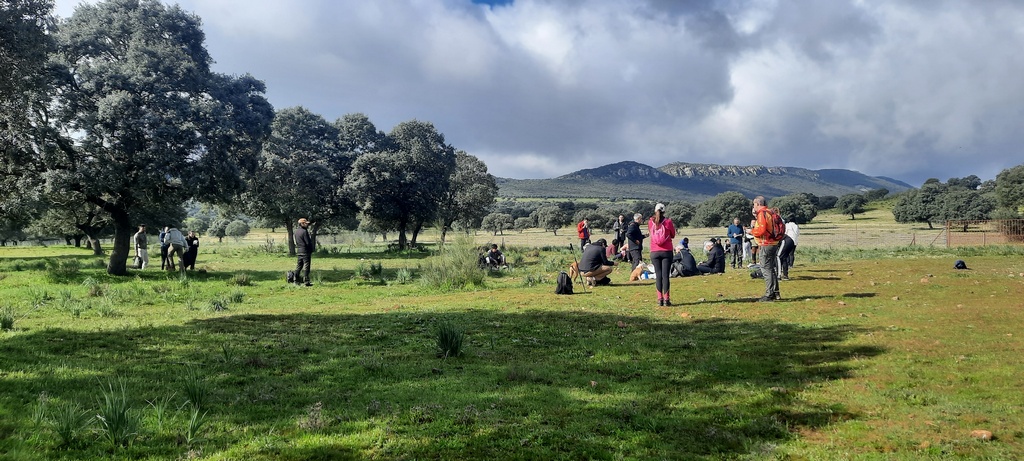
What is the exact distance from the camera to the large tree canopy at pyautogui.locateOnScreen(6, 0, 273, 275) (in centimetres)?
1739

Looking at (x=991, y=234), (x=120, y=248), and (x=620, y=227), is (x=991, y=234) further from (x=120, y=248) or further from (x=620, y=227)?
(x=120, y=248)

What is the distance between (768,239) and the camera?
1098 centimetres

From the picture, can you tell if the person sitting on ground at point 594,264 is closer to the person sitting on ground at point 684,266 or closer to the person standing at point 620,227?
the person sitting on ground at point 684,266

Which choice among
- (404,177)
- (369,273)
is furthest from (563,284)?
(404,177)

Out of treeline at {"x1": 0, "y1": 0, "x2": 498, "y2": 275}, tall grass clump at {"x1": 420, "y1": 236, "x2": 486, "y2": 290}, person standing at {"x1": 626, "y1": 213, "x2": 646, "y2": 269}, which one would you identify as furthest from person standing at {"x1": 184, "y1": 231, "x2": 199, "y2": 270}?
person standing at {"x1": 626, "y1": 213, "x2": 646, "y2": 269}

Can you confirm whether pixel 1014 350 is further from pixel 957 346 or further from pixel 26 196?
pixel 26 196

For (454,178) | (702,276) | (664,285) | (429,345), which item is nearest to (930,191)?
(454,178)

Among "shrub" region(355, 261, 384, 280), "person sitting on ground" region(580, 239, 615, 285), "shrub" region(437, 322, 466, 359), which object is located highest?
"person sitting on ground" region(580, 239, 615, 285)

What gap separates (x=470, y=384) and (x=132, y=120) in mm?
17778

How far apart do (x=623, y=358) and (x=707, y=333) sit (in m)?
2.18

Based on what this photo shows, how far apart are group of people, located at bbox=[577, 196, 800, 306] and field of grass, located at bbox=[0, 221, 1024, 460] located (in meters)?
0.78

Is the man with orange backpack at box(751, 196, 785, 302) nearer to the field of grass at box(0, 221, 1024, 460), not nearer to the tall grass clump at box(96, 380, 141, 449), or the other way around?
the field of grass at box(0, 221, 1024, 460)

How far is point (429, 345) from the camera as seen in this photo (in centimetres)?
748

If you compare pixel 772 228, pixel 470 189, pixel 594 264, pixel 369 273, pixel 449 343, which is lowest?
pixel 369 273
